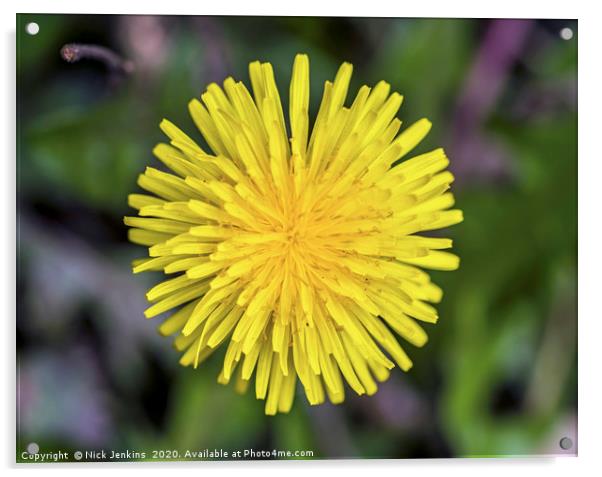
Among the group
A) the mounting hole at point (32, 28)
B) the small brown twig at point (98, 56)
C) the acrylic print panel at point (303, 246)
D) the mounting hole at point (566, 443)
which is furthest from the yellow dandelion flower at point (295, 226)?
the mounting hole at point (566, 443)

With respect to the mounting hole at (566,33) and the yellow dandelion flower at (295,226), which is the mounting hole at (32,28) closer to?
the yellow dandelion flower at (295,226)

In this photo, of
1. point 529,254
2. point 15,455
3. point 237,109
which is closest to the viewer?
point 237,109

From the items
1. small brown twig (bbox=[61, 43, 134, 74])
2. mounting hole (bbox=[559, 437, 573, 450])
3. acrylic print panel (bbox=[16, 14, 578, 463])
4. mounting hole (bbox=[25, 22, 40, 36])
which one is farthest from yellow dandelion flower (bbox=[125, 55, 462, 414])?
mounting hole (bbox=[559, 437, 573, 450])

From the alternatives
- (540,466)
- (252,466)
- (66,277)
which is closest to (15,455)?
(66,277)

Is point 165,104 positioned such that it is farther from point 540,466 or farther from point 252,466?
point 540,466

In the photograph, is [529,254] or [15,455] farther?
[529,254]
